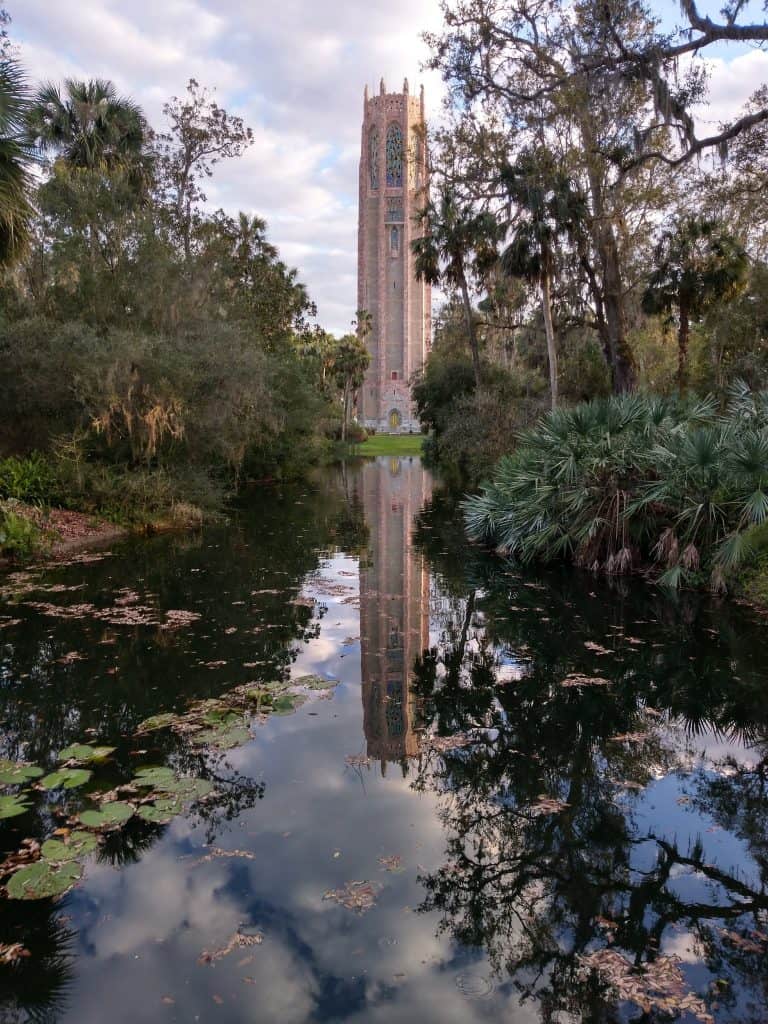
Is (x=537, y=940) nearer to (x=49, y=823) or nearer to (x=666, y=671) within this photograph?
(x=49, y=823)

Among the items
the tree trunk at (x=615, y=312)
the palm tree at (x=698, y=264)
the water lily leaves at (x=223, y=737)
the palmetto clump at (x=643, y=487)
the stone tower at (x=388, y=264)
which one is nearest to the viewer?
the water lily leaves at (x=223, y=737)

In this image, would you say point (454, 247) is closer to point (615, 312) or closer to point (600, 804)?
point (615, 312)

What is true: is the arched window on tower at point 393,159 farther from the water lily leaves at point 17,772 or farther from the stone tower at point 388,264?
the water lily leaves at point 17,772

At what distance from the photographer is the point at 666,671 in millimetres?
7527

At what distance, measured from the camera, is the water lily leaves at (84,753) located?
5373 millimetres

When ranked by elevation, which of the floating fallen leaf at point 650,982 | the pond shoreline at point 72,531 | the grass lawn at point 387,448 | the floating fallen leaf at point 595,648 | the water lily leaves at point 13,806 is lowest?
the floating fallen leaf at point 650,982

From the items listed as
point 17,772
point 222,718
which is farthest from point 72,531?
point 17,772

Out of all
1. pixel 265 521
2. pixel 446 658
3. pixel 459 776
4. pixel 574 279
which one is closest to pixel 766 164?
pixel 574 279

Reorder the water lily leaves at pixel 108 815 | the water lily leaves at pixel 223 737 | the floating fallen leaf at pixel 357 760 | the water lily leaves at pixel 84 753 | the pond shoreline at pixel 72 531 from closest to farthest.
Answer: the water lily leaves at pixel 108 815 → the water lily leaves at pixel 84 753 → the floating fallen leaf at pixel 357 760 → the water lily leaves at pixel 223 737 → the pond shoreline at pixel 72 531

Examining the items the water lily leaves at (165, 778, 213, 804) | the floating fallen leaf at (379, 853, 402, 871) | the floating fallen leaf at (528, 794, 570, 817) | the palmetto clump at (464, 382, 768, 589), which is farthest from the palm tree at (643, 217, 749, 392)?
the floating fallen leaf at (379, 853, 402, 871)

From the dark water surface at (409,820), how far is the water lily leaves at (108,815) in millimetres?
119

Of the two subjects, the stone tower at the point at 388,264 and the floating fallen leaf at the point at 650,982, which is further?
the stone tower at the point at 388,264

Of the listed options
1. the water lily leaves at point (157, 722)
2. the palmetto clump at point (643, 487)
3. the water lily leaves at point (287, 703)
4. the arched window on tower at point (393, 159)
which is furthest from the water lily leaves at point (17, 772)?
the arched window on tower at point (393, 159)

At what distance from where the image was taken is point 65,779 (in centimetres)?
500
